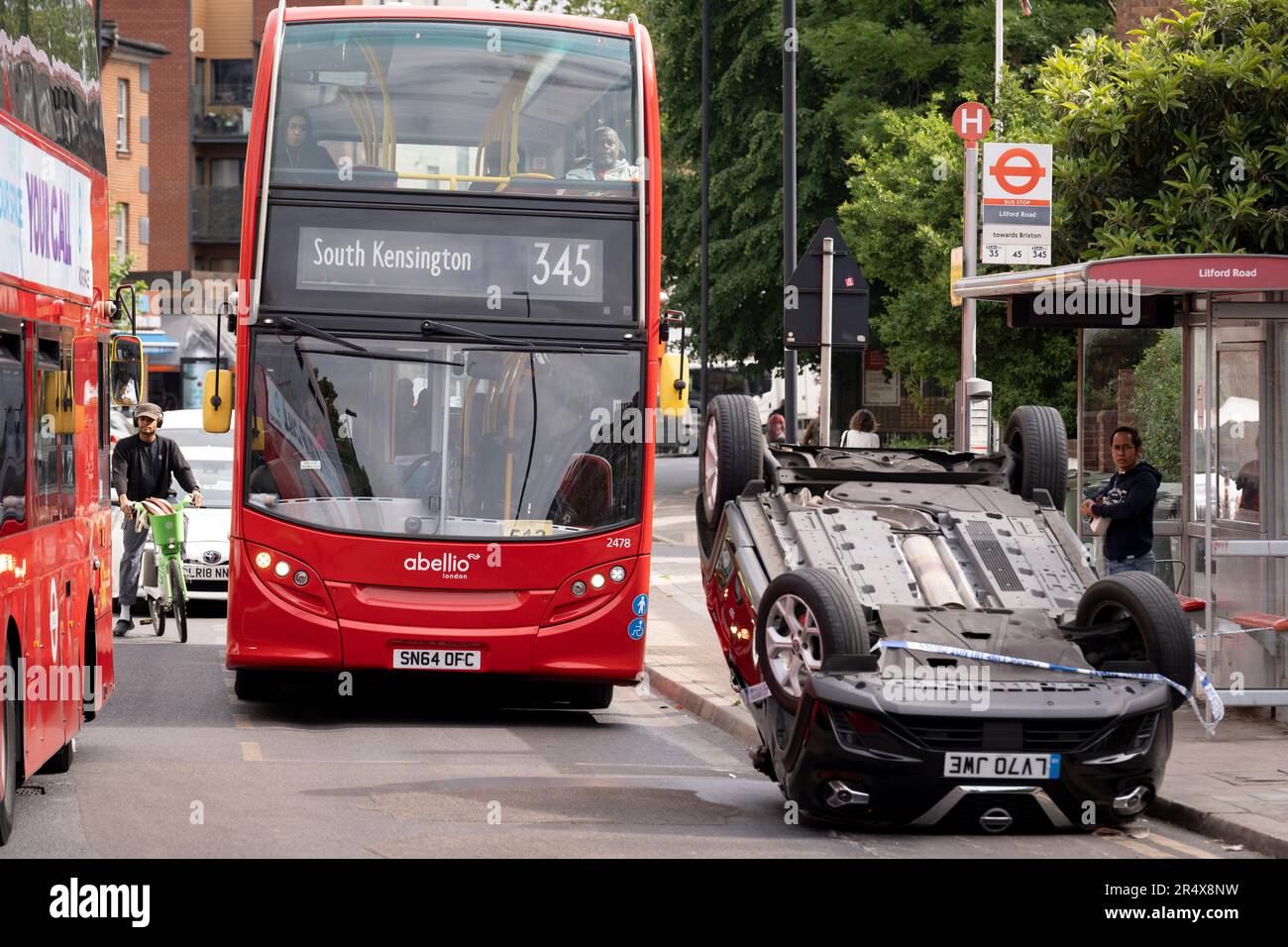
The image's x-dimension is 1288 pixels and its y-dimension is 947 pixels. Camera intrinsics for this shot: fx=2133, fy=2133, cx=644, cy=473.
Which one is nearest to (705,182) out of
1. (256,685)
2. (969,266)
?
(969,266)

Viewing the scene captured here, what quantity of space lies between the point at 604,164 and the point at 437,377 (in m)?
1.70

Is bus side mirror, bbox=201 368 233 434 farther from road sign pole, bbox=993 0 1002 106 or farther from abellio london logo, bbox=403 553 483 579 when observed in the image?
road sign pole, bbox=993 0 1002 106

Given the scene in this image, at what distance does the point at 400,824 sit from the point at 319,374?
446 centimetres

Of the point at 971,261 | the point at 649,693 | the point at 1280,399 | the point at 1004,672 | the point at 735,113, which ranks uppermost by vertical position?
the point at 735,113

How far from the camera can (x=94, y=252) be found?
1137cm

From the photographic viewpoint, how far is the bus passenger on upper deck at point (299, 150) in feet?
43.0

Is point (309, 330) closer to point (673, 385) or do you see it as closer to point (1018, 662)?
point (673, 385)

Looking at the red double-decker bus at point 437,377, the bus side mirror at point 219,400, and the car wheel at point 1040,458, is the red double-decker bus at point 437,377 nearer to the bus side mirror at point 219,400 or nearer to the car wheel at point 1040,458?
the bus side mirror at point 219,400

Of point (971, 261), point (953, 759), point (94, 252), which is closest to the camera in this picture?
point (953, 759)

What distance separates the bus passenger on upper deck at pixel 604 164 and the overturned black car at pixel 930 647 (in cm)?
284

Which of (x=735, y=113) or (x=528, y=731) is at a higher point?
(x=735, y=113)

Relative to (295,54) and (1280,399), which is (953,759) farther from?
(295,54)

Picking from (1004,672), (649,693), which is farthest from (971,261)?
→ (1004,672)

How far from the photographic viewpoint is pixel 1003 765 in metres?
8.91
